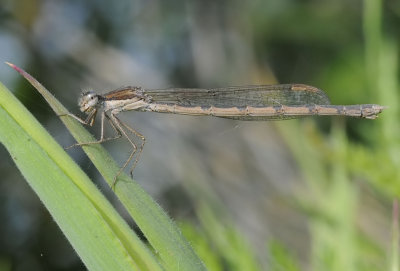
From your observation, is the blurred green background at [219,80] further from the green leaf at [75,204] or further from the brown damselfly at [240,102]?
the green leaf at [75,204]

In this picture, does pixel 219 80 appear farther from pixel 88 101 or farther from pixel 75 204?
pixel 75 204

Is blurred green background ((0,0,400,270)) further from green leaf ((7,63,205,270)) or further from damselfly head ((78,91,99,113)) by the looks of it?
green leaf ((7,63,205,270))

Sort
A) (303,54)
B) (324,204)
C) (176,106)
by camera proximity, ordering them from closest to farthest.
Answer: (324,204)
(176,106)
(303,54)

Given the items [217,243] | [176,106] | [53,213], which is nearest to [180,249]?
[53,213]

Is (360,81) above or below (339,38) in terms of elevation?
below

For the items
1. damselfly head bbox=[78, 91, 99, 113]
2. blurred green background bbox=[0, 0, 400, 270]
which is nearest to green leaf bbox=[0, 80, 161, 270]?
damselfly head bbox=[78, 91, 99, 113]

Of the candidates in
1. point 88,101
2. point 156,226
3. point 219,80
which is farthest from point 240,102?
point 156,226

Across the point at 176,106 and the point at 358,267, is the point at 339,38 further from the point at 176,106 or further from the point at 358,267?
the point at 358,267
